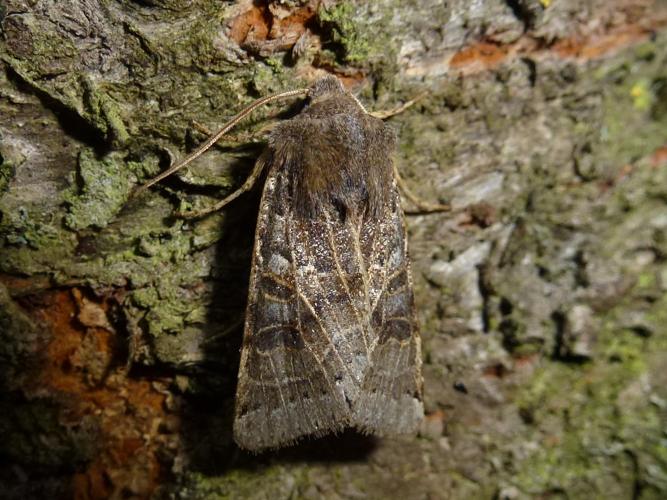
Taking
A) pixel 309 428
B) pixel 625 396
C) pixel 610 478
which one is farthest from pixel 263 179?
pixel 610 478

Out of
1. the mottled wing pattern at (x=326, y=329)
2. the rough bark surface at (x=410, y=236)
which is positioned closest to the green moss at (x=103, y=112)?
the rough bark surface at (x=410, y=236)

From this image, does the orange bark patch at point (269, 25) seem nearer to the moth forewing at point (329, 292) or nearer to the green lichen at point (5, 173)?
the moth forewing at point (329, 292)

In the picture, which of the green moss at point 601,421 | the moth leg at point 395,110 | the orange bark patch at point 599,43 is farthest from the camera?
the green moss at point 601,421

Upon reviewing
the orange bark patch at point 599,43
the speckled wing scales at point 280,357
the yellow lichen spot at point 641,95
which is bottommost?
the speckled wing scales at point 280,357

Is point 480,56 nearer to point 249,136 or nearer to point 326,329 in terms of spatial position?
point 249,136

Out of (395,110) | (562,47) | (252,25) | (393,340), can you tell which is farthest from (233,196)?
(562,47)

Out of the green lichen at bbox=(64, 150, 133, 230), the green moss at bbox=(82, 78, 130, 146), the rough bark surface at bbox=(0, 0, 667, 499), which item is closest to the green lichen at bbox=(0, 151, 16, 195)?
the rough bark surface at bbox=(0, 0, 667, 499)

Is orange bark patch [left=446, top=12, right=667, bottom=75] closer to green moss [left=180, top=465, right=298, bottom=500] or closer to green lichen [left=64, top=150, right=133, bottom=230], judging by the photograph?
green lichen [left=64, top=150, right=133, bottom=230]

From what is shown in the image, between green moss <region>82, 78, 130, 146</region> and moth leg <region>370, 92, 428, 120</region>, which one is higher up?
moth leg <region>370, 92, 428, 120</region>
